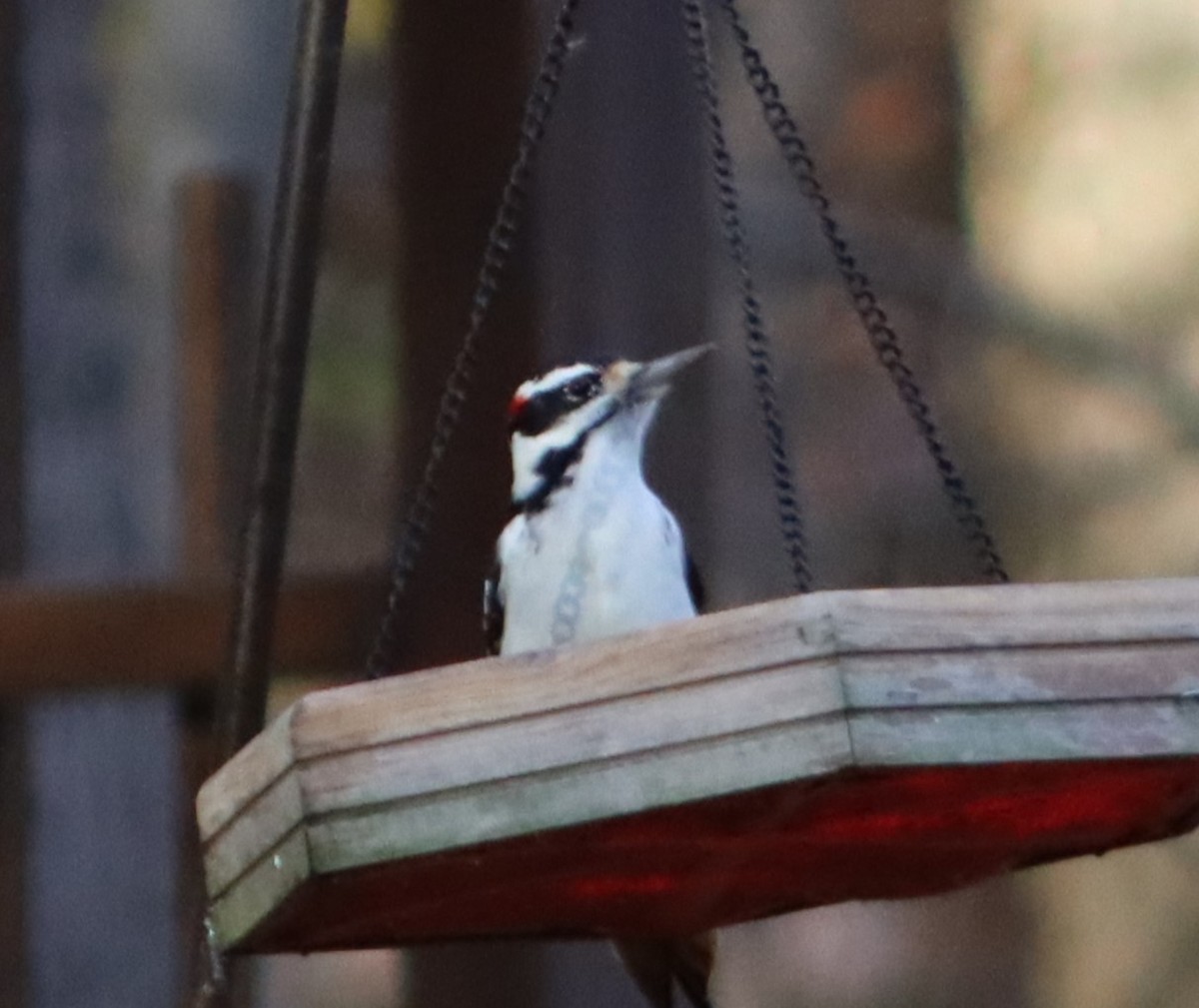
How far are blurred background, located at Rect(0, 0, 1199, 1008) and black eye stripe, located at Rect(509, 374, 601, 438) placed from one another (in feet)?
0.75

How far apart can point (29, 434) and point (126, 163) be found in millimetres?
763

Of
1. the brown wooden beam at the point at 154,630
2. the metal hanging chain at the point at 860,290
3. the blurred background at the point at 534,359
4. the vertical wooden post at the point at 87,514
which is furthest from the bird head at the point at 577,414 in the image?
the vertical wooden post at the point at 87,514

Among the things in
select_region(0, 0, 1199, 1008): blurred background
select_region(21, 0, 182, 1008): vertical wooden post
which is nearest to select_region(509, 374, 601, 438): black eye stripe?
select_region(0, 0, 1199, 1008): blurred background

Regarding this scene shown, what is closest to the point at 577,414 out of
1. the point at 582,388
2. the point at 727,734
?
the point at 582,388

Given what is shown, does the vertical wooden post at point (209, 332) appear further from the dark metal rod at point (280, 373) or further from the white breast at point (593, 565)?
the dark metal rod at point (280, 373)

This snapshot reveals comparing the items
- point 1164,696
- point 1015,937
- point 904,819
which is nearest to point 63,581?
point 904,819

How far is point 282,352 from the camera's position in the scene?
247cm

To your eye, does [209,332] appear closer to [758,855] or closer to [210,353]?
[210,353]

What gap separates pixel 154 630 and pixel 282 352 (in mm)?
952

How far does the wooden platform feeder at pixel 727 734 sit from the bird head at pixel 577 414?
867 mm

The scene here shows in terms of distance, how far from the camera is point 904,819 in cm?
202

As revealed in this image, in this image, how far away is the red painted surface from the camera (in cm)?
185

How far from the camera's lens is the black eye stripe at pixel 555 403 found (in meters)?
2.78

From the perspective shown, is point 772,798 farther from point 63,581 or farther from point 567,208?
point 63,581
